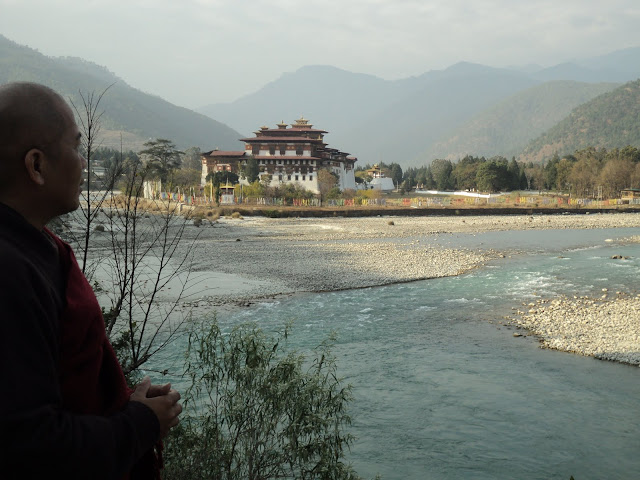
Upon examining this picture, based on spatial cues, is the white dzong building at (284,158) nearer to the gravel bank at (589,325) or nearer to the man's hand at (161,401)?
the gravel bank at (589,325)

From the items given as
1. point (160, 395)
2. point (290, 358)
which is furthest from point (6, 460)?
point (290, 358)

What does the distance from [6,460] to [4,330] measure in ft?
0.94

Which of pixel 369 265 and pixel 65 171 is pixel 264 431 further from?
pixel 369 265

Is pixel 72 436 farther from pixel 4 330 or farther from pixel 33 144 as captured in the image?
pixel 33 144

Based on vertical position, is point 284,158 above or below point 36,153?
above

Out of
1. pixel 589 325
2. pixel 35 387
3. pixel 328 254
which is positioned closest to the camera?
pixel 35 387

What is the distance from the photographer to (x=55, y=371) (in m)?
1.28

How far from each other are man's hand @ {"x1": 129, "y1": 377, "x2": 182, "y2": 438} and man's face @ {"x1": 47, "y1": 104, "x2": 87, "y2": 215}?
548 mm

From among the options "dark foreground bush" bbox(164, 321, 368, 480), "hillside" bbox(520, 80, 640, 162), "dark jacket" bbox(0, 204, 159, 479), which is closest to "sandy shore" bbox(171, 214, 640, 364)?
"dark foreground bush" bbox(164, 321, 368, 480)

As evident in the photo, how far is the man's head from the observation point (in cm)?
138

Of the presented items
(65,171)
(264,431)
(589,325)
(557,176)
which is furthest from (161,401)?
(557,176)

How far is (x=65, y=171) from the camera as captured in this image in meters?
1.47

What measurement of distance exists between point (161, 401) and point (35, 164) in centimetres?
71

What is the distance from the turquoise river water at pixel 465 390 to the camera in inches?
293
